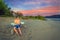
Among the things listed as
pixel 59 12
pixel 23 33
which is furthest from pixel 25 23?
pixel 59 12

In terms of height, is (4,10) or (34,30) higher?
(4,10)

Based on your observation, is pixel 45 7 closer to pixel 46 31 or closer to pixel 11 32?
pixel 46 31

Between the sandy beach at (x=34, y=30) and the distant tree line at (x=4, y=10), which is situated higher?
the distant tree line at (x=4, y=10)

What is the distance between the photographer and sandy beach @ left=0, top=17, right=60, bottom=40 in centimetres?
130

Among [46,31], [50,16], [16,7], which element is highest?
[16,7]

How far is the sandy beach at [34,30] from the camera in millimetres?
1301

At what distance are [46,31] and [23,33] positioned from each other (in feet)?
0.70

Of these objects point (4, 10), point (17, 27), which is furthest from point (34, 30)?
point (4, 10)

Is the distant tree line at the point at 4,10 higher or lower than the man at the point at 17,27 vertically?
higher

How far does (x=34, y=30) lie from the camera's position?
1.31 metres

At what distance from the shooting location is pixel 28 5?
1313mm

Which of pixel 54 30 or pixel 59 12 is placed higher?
pixel 59 12

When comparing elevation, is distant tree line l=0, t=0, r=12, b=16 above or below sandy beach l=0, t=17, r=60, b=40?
above

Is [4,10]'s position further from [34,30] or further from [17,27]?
[34,30]
